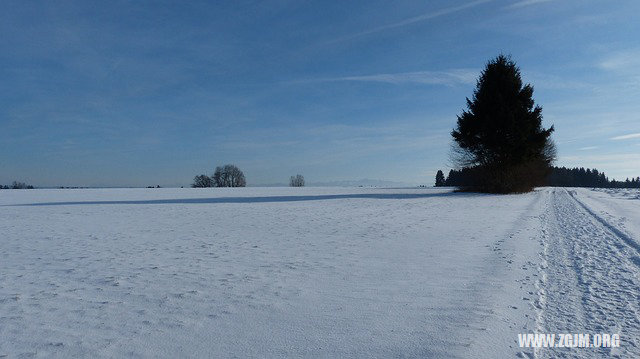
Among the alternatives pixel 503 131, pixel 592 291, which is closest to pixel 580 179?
pixel 503 131

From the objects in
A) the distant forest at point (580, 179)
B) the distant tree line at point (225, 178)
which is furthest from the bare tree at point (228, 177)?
the distant forest at point (580, 179)

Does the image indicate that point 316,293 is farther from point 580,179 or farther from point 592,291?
point 580,179

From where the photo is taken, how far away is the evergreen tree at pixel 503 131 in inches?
1243

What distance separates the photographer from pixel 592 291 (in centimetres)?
527

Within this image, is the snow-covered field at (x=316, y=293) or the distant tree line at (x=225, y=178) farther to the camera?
the distant tree line at (x=225, y=178)

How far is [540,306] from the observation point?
4750mm

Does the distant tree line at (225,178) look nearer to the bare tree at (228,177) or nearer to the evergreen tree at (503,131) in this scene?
the bare tree at (228,177)

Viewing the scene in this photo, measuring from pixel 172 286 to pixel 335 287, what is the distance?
2490mm

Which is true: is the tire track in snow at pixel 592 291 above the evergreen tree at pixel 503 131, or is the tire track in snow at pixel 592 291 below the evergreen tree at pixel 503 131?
below

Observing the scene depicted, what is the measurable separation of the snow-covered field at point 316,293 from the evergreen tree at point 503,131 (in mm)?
22738

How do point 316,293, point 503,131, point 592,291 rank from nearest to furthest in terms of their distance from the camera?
1. point 592,291
2. point 316,293
3. point 503,131

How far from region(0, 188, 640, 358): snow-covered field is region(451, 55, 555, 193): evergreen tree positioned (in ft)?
74.6

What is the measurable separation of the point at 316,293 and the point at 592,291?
3759 mm

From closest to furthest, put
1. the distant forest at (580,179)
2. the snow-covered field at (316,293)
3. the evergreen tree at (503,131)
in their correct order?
1. the snow-covered field at (316,293)
2. the evergreen tree at (503,131)
3. the distant forest at (580,179)
